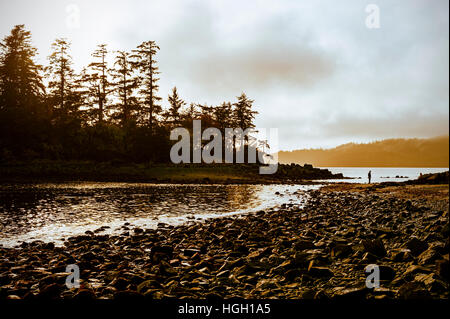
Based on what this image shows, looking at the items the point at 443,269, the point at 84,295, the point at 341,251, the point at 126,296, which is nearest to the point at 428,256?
the point at 443,269

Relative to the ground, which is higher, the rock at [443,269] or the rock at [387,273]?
the rock at [443,269]

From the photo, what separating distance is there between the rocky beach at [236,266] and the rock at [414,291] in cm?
1

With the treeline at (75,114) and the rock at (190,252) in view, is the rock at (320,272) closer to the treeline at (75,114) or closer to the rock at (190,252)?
the rock at (190,252)

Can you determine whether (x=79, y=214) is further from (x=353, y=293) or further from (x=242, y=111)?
(x=242, y=111)

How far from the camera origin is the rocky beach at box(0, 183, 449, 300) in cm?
511

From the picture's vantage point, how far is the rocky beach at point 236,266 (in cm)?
511

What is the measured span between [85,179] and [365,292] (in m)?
39.7

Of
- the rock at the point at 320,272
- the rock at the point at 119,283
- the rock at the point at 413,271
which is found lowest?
the rock at the point at 119,283

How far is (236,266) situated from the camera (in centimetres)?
672
